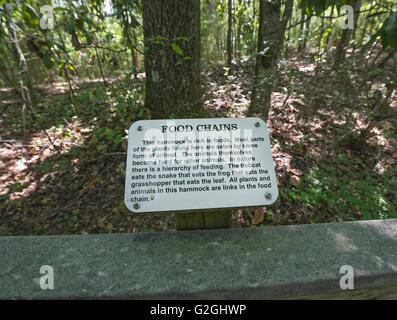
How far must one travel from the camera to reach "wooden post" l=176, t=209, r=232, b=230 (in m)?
1.31

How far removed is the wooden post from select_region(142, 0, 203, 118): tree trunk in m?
1.57

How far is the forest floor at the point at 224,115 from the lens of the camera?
2.05 metres

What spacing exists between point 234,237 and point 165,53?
2.18 metres

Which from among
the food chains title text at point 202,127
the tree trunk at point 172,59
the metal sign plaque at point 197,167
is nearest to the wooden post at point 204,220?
the metal sign plaque at point 197,167

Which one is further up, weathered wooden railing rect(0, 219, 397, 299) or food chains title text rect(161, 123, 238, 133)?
food chains title text rect(161, 123, 238, 133)

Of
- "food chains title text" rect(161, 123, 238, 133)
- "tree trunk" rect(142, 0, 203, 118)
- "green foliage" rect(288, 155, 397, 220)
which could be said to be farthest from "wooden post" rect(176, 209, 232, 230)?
"tree trunk" rect(142, 0, 203, 118)

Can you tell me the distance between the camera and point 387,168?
251 cm

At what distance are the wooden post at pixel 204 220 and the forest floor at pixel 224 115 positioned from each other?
0.62 meters

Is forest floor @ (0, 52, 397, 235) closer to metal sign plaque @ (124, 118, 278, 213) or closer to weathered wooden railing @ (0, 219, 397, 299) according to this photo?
weathered wooden railing @ (0, 219, 397, 299)

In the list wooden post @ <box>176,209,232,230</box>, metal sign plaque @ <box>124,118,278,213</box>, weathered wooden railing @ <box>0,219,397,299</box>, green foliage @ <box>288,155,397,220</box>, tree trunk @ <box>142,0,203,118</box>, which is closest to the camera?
weathered wooden railing @ <box>0,219,397,299</box>

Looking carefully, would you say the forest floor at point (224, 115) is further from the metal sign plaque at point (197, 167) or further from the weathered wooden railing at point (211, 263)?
the metal sign plaque at point (197, 167)

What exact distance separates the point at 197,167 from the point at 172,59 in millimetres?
1801
